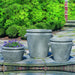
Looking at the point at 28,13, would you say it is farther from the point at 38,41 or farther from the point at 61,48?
the point at 61,48

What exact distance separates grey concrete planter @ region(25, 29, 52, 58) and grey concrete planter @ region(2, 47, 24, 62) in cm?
77

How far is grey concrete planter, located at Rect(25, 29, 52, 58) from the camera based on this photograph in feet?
26.7

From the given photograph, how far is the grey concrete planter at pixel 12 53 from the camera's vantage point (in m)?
7.45

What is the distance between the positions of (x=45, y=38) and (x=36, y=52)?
593 millimetres

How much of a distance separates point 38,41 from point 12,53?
1.15m

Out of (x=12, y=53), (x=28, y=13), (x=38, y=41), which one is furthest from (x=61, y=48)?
(x=28, y=13)

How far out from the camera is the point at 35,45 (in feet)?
27.0

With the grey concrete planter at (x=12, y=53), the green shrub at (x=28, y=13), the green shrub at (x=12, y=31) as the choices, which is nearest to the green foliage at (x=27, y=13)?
the green shrub at (x=28, y=13)

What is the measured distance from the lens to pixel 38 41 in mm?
8172

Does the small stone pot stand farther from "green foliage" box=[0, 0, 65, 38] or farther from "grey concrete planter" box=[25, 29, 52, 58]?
"green foliage" box=[0, 0, 65, 38]

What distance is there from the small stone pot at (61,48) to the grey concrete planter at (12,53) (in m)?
1.07

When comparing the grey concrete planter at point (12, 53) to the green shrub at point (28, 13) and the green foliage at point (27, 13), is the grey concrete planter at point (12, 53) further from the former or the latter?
the green shrub at point (28, 13)

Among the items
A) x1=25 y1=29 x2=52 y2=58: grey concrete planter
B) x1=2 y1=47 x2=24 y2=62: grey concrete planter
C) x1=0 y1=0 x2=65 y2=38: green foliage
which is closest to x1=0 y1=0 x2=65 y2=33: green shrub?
x1=0 y1=0 x2=65 y2=38: green foliage

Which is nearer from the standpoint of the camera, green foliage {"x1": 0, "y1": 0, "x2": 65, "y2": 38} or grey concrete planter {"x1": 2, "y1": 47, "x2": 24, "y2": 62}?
grey concrete planter {"x1": 2, "y1": 47, "x2": 24, "y2": 62}
